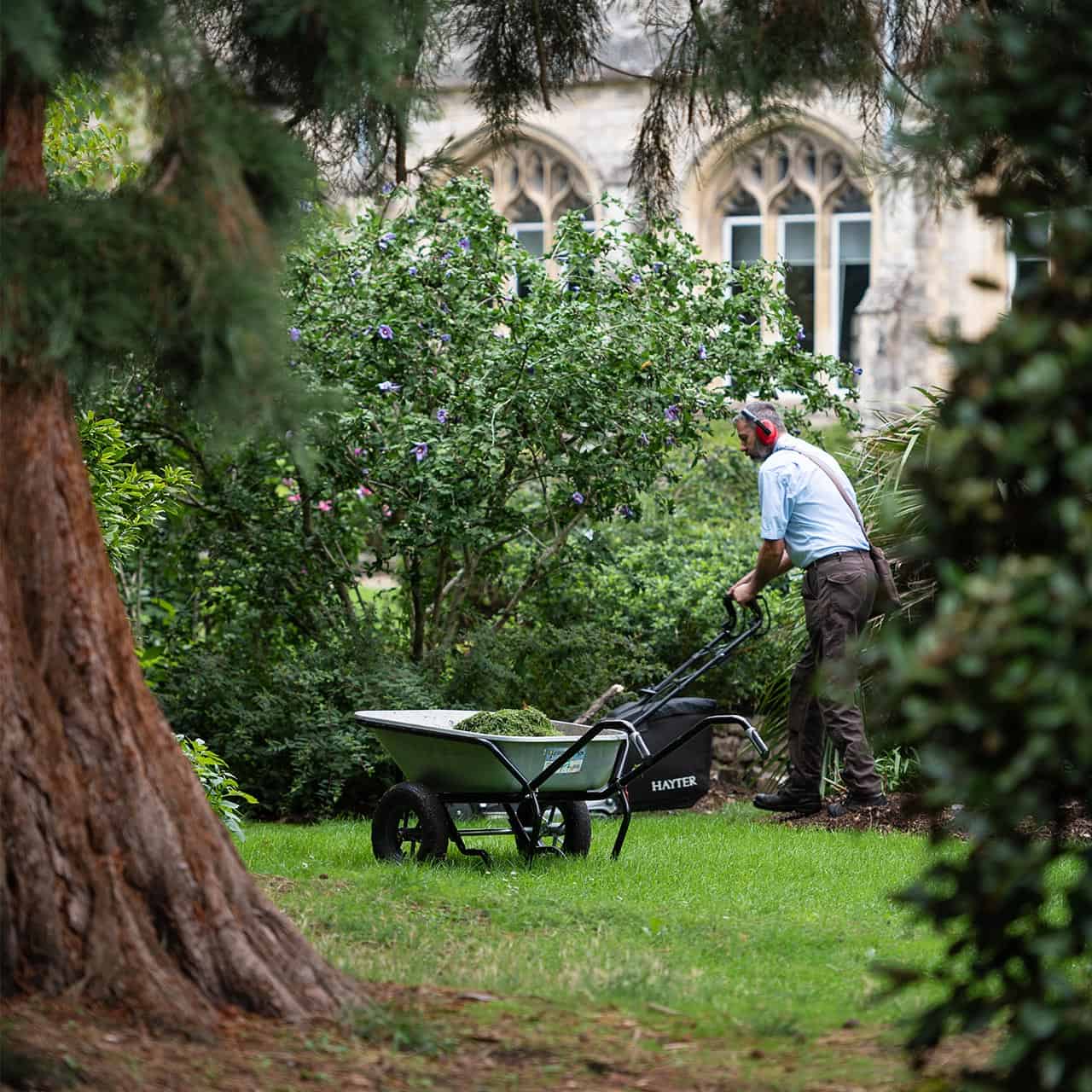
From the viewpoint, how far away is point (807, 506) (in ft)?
27.3

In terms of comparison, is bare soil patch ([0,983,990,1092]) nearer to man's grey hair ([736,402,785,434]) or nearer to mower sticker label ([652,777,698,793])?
mower sticker label ([652,777,698,793])

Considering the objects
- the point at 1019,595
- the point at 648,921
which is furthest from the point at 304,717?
the point at 1019,595

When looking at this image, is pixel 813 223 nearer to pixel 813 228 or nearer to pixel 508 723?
pixel 813 228

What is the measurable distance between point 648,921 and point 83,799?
2413mm

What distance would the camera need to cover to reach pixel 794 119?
5.92 metres

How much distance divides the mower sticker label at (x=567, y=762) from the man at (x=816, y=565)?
→ 1.69m

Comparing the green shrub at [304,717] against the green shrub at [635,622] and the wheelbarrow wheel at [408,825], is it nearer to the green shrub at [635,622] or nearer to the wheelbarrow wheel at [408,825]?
the green shrub at [635,622]

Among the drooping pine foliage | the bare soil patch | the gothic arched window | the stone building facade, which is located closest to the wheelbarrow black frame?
the bare soil patch

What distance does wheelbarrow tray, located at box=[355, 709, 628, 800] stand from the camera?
666cm

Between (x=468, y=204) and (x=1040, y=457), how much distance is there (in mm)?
7237

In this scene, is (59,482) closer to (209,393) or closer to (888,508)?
(209,393)

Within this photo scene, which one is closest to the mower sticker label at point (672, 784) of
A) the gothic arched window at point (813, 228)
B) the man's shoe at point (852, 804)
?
the man's shoe at point (852, 804)

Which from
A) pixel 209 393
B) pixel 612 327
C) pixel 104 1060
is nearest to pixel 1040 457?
pixel 209 393

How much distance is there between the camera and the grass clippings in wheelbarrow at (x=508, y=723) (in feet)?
22.7
